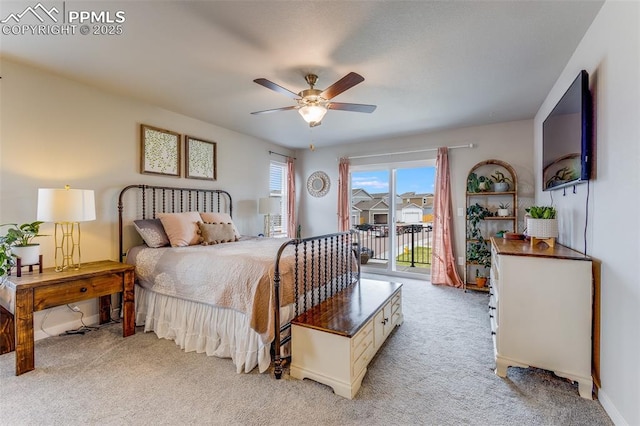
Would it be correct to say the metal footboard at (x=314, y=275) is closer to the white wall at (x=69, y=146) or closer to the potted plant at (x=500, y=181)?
the white wall at (x=69, y=146)

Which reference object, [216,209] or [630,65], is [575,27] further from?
[216,209]

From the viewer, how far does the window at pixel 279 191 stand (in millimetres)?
5770

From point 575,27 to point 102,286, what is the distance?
4345 mm

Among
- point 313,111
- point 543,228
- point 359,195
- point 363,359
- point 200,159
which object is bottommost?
point 363,359

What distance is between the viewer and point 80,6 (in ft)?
6.15

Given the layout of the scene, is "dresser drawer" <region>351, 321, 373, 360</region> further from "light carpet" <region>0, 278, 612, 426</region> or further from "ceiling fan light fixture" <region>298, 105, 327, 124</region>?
"ceiling fan light fixture" <region>298, 105, 327, 124</region>

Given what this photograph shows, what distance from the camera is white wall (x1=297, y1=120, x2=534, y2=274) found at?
4.18 metres

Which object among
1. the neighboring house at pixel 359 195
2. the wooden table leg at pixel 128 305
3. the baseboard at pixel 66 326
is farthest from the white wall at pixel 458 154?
the baseboard at pixel 66 326

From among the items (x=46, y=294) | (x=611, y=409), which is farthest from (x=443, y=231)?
(x=46, y=294)

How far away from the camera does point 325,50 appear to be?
229cm

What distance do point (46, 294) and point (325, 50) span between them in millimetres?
2949

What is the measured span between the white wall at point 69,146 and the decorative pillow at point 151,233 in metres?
0.33

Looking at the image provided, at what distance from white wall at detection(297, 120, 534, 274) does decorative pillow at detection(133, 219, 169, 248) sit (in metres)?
3.23

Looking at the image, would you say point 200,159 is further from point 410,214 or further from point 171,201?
point 410,214
